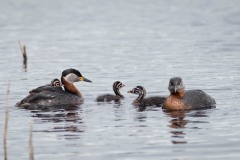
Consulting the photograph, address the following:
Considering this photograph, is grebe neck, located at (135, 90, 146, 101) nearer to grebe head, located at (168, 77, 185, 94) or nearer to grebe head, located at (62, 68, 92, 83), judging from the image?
grebe head, located at (168, 77, 185, 94)

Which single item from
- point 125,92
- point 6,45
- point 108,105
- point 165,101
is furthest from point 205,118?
point 6,45

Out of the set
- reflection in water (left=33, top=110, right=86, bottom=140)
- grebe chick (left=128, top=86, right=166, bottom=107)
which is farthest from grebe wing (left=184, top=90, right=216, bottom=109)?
reflection in water (left=33, top=110, right=86, bottom=140)

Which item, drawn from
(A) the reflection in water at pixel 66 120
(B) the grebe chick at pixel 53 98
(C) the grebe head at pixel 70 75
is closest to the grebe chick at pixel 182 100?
(A) the reflection in water at pixel 66 120

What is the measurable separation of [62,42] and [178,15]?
52.9 ft

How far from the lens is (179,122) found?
18.2 meters

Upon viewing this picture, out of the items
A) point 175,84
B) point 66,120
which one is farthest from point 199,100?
point 66,120

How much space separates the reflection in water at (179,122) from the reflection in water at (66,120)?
1949mm

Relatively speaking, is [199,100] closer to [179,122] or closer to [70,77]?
[179,122]

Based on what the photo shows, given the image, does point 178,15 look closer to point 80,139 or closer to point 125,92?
point 125,92

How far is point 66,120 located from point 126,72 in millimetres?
8731

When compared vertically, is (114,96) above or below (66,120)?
above

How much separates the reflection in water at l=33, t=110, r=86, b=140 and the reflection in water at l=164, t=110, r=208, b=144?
1.95m

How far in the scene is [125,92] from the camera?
23.5 meters

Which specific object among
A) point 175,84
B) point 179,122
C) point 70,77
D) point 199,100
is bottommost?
point 179,122
